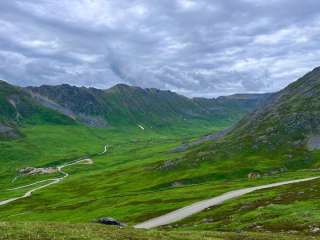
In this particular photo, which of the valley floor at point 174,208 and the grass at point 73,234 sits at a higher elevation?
the grass at point 73,234

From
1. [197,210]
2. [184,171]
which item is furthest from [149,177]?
[197,210]

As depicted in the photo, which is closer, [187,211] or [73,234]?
[73,234]

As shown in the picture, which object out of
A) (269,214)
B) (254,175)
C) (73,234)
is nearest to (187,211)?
(269,214)

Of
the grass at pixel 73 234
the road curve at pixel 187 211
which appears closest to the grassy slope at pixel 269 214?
the road curve at pixel 187 211

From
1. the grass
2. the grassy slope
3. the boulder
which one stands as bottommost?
the boulder

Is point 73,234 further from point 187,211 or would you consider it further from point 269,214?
point 187,211

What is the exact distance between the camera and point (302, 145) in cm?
19825

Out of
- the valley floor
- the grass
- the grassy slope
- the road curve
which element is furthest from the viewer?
the road curve

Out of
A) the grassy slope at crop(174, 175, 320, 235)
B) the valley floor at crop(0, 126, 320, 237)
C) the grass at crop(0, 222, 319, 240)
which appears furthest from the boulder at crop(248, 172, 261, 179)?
the grass at crop(0, 222, 319, 240)

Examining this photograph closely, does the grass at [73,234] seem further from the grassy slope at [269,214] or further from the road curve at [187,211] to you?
the road curve at [187,211]

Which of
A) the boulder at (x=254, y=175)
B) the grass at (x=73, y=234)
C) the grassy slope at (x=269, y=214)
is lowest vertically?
the boulder at (x=254, y=175)

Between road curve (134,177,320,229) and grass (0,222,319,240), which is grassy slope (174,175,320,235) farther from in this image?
grass (0,222,319,240)

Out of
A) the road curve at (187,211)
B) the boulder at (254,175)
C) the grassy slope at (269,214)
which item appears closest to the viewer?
the grassy slope at (269,214)

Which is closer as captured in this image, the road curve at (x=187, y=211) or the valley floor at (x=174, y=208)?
the valley floor at (x=174, y=208)
